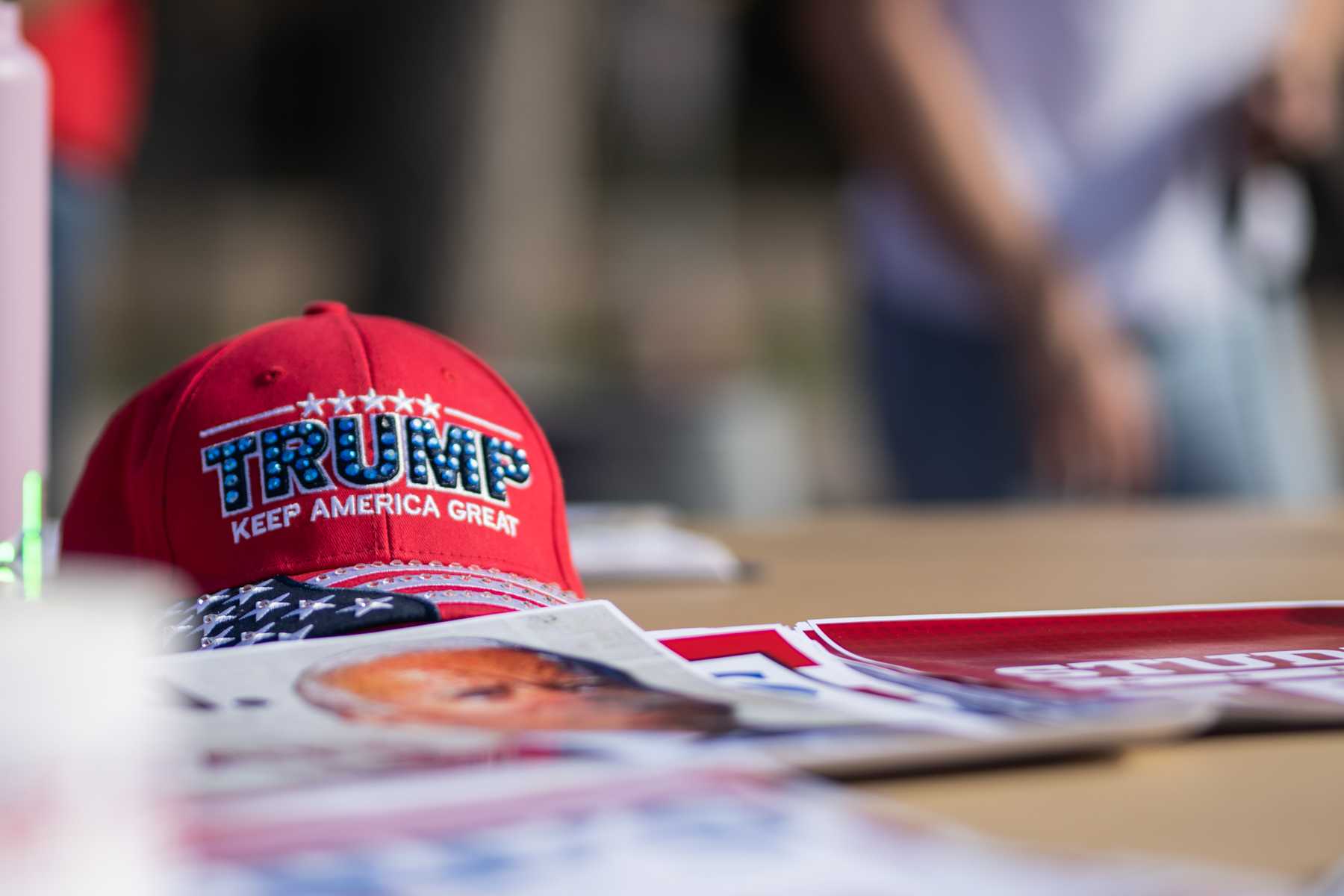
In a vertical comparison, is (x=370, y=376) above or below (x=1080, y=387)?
below

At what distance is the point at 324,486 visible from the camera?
455 mm

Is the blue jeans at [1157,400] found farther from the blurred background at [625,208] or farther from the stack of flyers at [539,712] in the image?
the stack of flyers at [539,712]

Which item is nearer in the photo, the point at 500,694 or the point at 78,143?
the point at 500,694

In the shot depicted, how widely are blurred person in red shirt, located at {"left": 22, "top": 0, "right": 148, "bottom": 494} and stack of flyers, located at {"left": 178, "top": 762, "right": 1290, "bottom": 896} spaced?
4.18ft

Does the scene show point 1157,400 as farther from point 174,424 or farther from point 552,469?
point 174,424

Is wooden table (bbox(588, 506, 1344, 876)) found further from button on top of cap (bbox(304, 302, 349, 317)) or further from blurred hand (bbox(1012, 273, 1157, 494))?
button on top of cap (bbox(304, 302, 349, 317))

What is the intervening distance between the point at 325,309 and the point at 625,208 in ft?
17.3

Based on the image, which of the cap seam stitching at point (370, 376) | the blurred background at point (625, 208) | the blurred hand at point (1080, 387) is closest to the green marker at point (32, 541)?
the cap seam stitching at point (370, 376)

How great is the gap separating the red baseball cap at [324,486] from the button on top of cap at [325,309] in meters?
0.02

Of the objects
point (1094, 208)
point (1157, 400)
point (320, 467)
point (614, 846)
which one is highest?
point (1094, 208)

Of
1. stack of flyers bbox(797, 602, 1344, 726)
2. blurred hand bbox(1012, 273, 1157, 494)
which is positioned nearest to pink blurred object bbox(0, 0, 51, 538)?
stack of flyers bbox(797, 602, 1344, 726)

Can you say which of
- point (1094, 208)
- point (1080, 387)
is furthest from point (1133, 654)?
point (1094, 208)

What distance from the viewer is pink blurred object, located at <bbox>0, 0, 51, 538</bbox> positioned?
503mm

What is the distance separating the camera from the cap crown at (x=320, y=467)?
451 mm
